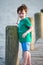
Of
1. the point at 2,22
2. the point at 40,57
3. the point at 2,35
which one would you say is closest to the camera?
the point at 40,57

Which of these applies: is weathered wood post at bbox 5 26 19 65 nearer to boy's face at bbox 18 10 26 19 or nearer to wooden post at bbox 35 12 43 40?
boy's face at bbox 18 10 26 19

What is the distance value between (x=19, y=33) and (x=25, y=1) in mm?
9079

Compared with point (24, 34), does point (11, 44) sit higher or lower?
lower

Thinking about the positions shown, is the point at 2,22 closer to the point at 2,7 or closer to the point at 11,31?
the point at 2,7

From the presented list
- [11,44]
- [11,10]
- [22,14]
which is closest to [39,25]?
[22,14]

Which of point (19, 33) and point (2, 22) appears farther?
point (2, 22)

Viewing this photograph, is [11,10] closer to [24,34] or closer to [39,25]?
[39,25]

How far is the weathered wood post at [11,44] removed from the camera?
3.65m

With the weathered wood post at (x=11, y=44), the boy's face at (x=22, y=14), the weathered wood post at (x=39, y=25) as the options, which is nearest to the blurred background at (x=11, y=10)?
the weathered wood post at (x=39, y=25)

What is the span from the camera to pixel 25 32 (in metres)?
3.75

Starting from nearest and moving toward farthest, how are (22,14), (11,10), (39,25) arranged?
(22,14), (39,25), (11,10)

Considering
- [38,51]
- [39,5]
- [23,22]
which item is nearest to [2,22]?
[39,5]

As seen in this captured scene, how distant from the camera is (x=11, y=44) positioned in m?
3.65

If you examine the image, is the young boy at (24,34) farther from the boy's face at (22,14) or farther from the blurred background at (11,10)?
the blurred background at (11,10)
